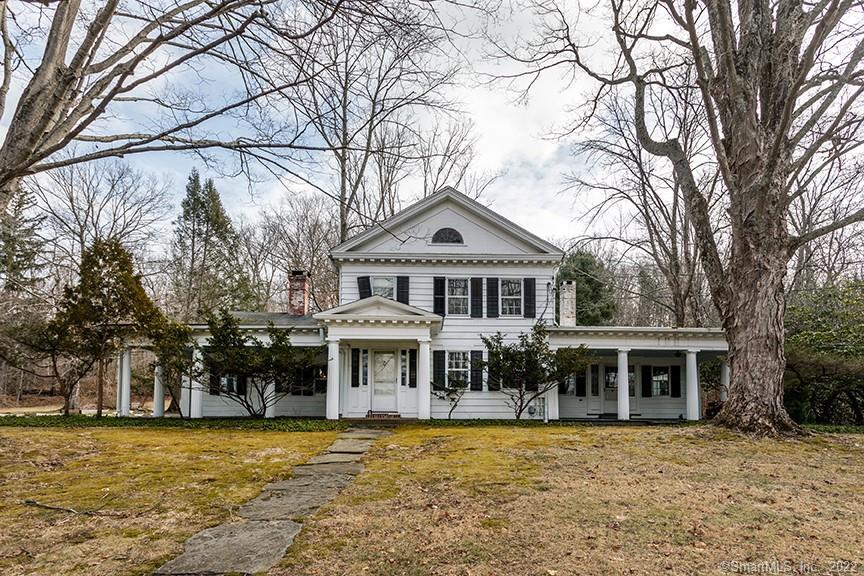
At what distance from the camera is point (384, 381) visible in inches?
627

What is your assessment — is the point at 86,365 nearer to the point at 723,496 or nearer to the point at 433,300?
the point at 433,300

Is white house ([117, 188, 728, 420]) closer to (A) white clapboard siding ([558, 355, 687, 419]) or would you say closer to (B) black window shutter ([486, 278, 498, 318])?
(B) black window shutter ([486, 278, 498, 318])

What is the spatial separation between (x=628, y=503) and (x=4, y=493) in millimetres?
6698

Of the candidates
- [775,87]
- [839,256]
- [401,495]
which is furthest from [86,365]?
[839,256]

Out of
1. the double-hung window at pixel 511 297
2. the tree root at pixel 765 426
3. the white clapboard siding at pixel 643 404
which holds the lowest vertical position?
the white clapboard siding at pixel 643 404

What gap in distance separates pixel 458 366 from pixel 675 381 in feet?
26.6

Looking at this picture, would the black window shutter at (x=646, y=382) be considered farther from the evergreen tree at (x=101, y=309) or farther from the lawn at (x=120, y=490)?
the evergreen tree at (x=101, y=309)

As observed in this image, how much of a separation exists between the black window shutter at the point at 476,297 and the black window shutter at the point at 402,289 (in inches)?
82.5

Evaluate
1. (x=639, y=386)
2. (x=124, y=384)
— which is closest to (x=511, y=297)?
(x=639, y=386)

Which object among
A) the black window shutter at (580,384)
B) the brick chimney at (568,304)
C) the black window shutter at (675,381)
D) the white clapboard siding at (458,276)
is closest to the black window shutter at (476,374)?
the white clapboard siding at (458,276)

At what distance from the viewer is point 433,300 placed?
16250 mm

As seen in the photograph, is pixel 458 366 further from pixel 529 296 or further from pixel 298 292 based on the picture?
pixel 298 292

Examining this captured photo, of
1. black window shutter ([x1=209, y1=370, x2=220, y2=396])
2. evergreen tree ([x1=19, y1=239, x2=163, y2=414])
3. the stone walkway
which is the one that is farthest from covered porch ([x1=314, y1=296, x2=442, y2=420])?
the stone walkway

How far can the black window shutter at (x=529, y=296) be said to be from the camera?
16.3 m
